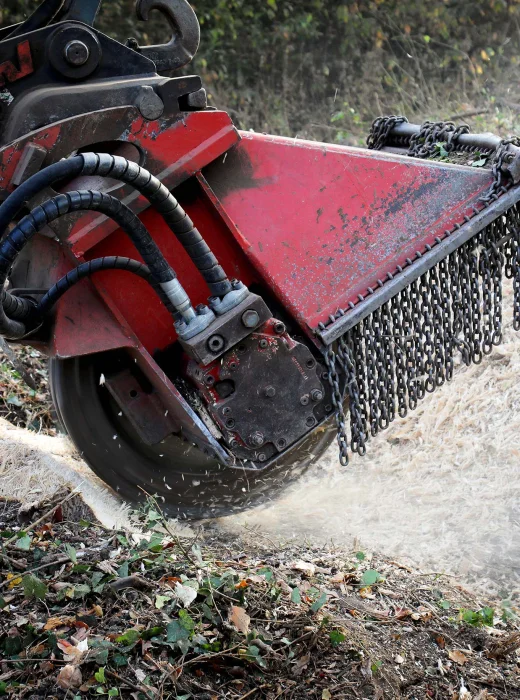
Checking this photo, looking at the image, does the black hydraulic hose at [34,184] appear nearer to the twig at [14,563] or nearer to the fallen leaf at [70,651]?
the twig at [14,563]

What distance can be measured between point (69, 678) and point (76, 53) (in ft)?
6.90

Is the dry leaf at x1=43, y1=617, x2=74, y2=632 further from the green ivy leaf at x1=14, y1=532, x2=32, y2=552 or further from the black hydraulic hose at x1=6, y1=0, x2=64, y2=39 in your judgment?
the black hydraulic hose at x1=6, y1=0, x2=64, y2=39

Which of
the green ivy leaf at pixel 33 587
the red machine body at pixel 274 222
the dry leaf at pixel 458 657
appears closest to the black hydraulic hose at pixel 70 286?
the red machine body at pixel 274 222

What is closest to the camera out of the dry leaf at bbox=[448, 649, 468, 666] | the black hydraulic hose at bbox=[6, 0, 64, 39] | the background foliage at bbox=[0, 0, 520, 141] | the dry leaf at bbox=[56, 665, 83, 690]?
the dry leaf at bbox=[56, 665, 83, 690]

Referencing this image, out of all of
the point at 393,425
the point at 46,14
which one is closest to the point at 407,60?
the point at 393,425

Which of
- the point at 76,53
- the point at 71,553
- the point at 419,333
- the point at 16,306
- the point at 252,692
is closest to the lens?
the point at 252,692

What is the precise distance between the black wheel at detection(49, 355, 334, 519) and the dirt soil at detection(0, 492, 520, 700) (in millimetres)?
321

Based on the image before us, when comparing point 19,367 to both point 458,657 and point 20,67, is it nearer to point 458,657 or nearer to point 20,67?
point 20,67

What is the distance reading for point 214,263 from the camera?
2.90m

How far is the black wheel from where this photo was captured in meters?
3.31

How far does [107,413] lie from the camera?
340 centimetres

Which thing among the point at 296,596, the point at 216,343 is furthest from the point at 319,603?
the point at 216,343

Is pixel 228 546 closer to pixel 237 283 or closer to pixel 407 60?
pixel 237 283

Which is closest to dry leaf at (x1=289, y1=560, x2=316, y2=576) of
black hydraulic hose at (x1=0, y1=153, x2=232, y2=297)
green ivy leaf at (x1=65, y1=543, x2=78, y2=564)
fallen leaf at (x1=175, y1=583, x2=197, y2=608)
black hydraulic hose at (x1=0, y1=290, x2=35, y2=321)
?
fallen leaf at (x1=175, y1=583, x2=197, y2=608)
